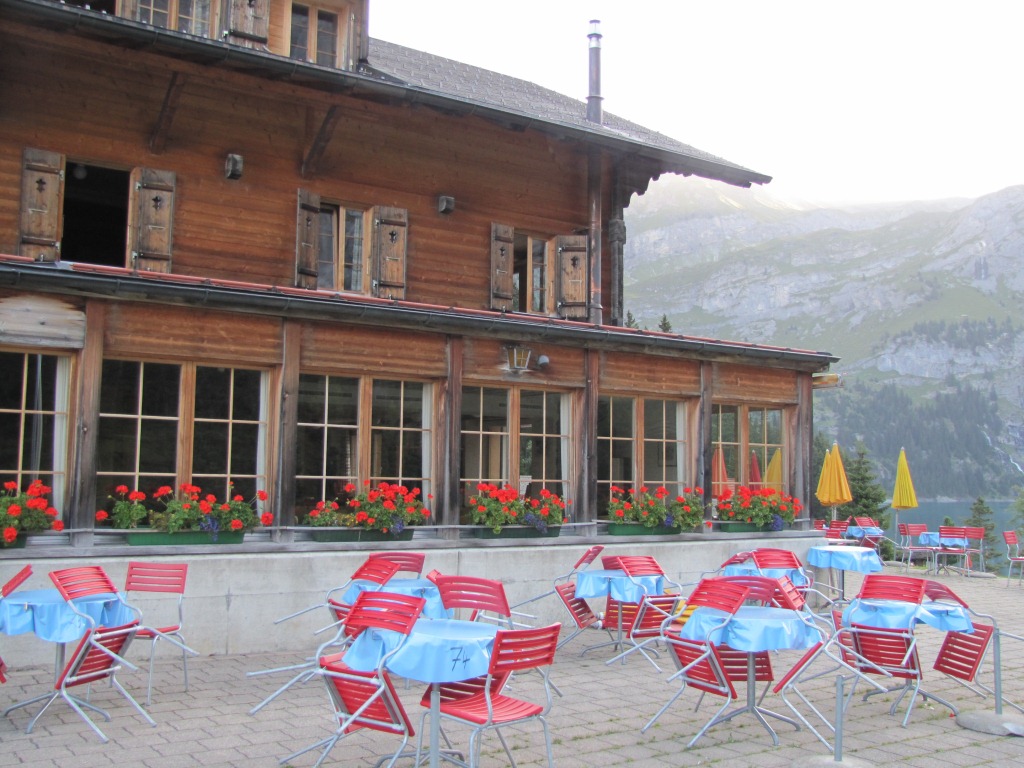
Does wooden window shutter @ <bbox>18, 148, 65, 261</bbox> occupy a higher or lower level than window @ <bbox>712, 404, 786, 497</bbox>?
higher

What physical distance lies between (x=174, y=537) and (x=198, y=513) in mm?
299

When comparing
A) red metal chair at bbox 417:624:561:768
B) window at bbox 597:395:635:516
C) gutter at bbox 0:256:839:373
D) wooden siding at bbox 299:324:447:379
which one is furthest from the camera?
window at bbox 597:395:635:516

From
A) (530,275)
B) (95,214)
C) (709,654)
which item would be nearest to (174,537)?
(709,654)

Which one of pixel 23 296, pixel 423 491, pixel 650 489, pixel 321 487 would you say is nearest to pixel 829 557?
pixel 650 489

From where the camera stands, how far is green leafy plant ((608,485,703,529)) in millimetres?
11656

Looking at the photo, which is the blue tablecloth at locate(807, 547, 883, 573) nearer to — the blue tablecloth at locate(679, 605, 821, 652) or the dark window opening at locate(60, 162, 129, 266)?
the blue tablecloth at locate(679, 605, 821, 652)

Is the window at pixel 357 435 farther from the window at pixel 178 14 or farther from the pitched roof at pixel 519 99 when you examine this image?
the window at pixel 178 14

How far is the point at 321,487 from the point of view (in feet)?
33.1

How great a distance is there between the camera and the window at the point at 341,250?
12.5m

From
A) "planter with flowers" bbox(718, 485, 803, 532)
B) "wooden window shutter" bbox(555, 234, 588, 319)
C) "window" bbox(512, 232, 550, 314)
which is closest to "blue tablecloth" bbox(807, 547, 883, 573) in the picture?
"planter with flowers" bbox(718, 485, 803, 532)

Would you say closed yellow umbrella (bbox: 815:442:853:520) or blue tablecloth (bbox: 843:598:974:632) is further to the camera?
closed yellow umbrella (bbox: 815:442:853:520)

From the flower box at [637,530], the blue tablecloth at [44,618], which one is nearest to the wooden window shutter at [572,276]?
the flower box at [637,530]

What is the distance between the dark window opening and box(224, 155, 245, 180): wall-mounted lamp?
3.60 feet

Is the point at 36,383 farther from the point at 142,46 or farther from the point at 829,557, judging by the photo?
the point at 829,557
